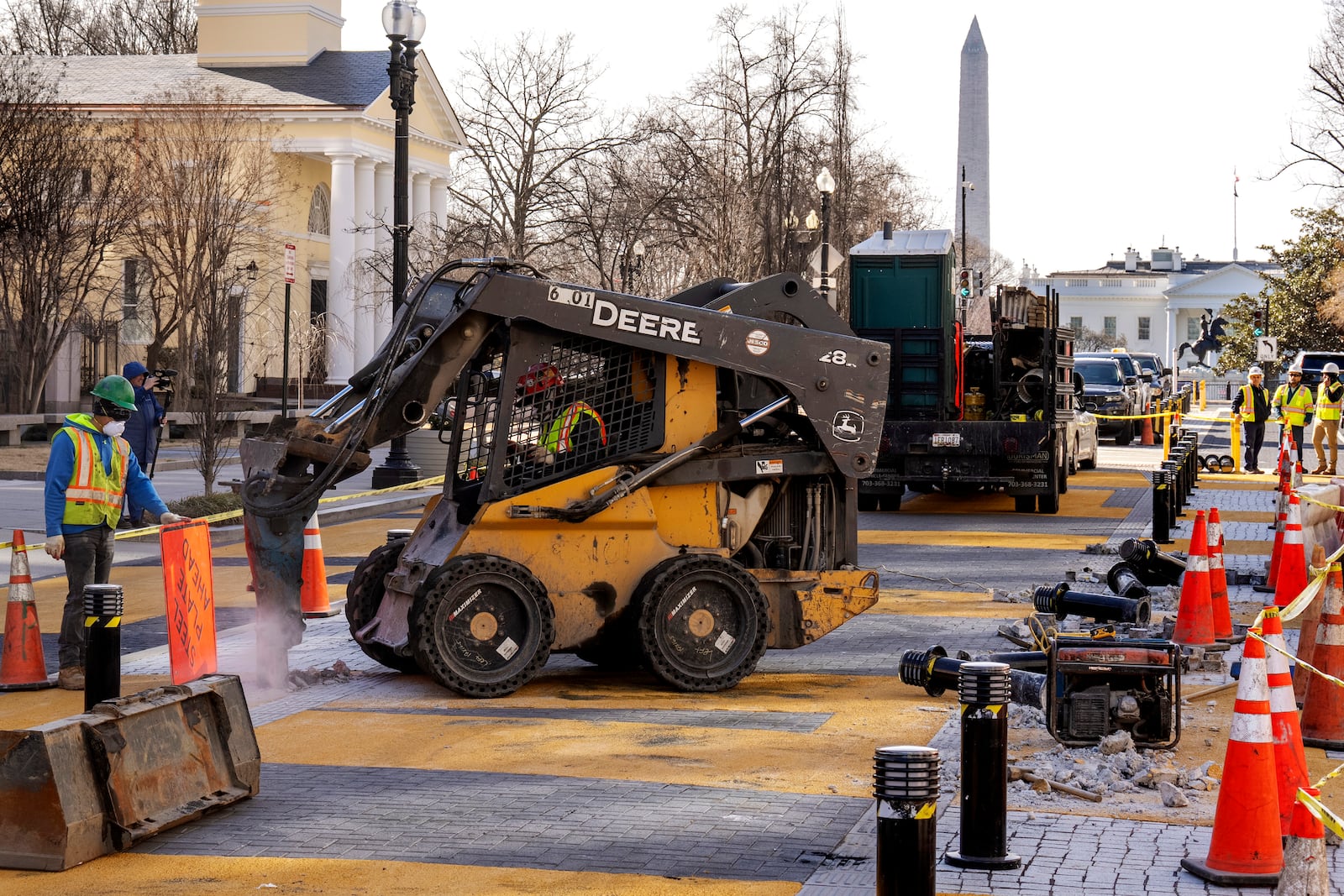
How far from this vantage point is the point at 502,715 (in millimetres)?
8648

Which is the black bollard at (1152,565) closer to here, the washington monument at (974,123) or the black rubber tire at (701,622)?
the black rubber tire at (701,622)

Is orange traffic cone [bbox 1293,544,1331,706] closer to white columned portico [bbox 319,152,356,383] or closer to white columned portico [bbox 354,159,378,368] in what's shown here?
white columned portico [bbox 354,159,378,368]

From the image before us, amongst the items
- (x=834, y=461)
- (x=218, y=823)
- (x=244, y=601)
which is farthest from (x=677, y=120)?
(x=218, y=823)

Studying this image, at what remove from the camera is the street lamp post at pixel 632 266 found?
36.2 m

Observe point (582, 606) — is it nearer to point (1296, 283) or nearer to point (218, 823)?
point (218, 823)

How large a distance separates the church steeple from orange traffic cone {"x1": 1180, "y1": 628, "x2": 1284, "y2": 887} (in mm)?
55326

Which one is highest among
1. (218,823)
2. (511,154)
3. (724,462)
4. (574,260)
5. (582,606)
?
(511,154)

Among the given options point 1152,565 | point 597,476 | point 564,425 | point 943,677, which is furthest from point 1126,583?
point 564,425

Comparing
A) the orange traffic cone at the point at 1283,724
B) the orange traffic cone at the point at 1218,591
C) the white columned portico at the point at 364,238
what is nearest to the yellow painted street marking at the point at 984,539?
the orange traffic cone at the point at 1218,591

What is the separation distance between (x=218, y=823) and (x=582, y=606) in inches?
118

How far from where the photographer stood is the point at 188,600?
355 inches

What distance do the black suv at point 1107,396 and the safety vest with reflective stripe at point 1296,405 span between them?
26.7 ft

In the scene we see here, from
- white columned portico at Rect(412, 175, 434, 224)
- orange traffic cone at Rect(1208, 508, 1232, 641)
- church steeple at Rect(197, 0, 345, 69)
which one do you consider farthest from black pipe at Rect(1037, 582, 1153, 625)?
church steeple at Rect(197, 0, 345, 69)

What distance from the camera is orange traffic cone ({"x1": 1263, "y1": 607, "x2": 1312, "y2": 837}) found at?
19.4 feet
